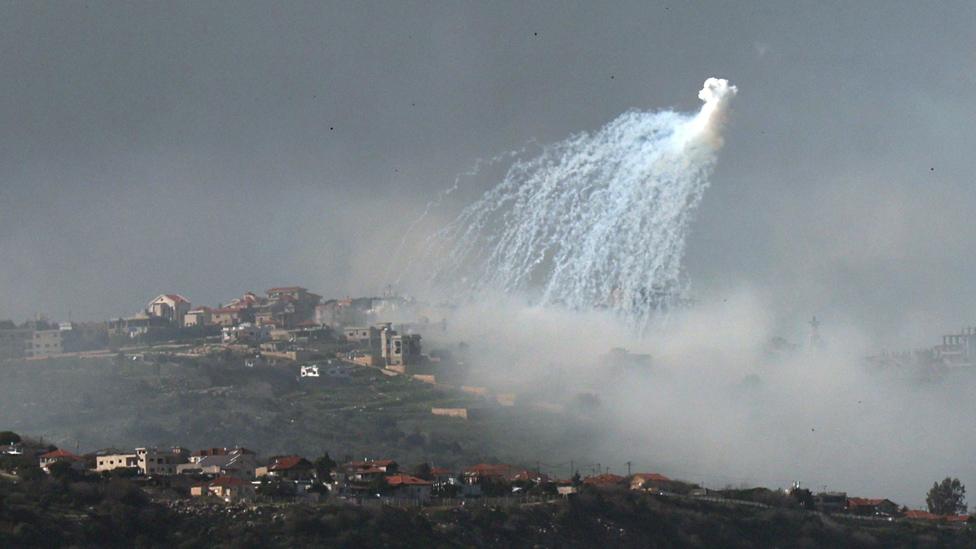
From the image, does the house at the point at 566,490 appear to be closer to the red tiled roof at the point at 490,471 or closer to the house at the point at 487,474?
the house at the point at 487,474

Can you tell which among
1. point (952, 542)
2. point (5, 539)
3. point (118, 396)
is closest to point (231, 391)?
point (118, 396)

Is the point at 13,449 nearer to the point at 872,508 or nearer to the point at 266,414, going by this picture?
the point at 872,508

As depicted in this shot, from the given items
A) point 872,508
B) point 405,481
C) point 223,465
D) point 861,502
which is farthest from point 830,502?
point 223,465

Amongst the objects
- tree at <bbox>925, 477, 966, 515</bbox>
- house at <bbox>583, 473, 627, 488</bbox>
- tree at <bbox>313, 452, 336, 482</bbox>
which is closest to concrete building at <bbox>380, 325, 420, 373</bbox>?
tree at <bbox>925, 477, 966, 515</bbox>

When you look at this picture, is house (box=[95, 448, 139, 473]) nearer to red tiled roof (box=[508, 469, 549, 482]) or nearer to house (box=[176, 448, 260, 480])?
house (box=[176, 448, 260, 480])

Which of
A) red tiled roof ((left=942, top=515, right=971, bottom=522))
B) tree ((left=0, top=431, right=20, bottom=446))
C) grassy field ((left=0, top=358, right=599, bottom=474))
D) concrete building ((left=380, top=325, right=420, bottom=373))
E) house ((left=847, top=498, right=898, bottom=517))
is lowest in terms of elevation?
red tiled roof ((left=942, top=515, right=971, bottom=522))

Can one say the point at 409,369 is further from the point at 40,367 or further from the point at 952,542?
the point at 952,542
